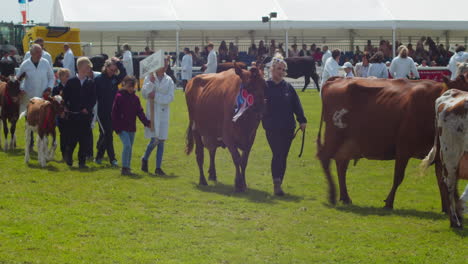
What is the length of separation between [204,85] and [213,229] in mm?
4591

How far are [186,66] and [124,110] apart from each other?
73.5ft

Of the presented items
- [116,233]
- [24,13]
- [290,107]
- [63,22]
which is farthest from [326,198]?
[24,13]

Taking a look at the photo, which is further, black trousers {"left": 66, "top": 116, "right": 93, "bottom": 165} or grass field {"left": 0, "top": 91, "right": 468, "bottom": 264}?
black trousers {"left": 66, "top": 116, "right": 93, "bottom": 165}

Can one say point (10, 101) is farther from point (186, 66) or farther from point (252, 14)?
point (252, 14)

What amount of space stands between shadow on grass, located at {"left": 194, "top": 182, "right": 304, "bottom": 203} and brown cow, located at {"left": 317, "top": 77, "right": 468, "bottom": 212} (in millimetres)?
700

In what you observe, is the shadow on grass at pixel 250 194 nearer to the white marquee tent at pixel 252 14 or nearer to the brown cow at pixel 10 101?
the brown cow at pixel 10 101

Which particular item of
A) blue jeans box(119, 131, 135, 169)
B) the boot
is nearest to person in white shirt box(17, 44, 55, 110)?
blue jeans box(119, 131, 135, 169)

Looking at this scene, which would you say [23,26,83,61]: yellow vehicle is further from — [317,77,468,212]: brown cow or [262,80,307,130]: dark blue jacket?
[317,77,468,212]: brown cow

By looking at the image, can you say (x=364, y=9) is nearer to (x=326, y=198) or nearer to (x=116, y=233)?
(x=326, y=198)

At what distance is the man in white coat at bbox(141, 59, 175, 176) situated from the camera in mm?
13352

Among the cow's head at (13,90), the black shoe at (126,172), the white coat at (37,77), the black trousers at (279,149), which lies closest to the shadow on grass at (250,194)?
the black trousers at (279,149)

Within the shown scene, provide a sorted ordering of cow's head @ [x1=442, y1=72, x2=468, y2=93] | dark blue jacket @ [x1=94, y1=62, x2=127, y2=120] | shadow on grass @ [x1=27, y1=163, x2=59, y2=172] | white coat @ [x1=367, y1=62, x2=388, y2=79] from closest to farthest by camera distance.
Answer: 1. cow's head @ [x1=442, y1=72, x2=468, y2=93]
2. shadow on grass @ [x1=27, y1=163, x2=59, y2=172]
3. dark blue jacket @ [x1=94, y1=62, x2=127, y2=120]
4. white coat @ [x1=367, y1=62, x2=388, y2=79]

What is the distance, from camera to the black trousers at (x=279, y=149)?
442 inches

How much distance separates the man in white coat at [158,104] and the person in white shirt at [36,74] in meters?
2.89
